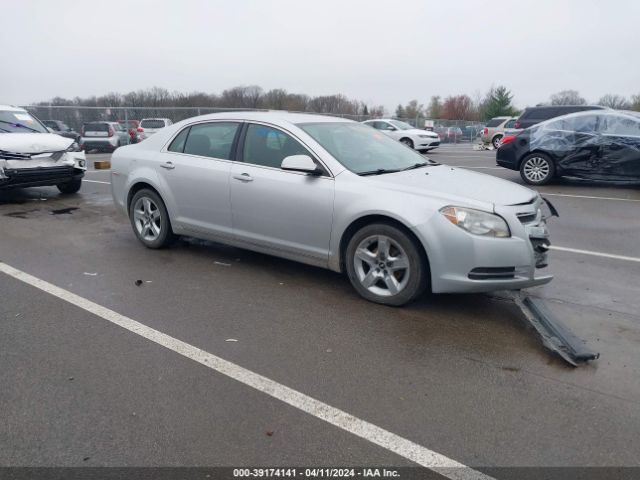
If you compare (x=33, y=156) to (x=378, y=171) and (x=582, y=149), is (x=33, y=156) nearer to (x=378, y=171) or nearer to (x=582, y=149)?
(x=378, y=171)

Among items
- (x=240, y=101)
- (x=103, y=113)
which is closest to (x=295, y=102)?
(x=240, y=101)

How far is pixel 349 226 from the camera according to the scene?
4.59 metres

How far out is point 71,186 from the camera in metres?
10.4

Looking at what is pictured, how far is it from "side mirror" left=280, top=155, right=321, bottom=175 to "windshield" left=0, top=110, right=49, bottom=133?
7.37 metres

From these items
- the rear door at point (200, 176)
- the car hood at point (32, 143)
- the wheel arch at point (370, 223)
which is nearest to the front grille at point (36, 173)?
the car hood at point (32, 143)

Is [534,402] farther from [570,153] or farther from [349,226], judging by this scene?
[570,153]

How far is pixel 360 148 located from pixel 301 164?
84 cm

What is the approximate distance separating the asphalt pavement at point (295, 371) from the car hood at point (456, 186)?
0.96 meters

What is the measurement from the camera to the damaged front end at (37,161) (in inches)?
349

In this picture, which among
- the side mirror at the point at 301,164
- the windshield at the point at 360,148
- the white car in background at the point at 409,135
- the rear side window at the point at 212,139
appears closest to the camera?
the side mirror at the point at 301,164

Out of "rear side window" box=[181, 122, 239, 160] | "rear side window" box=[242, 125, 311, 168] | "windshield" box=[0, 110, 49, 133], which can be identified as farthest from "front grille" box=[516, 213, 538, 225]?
"windshield" box=[0, 110, 49, 133]

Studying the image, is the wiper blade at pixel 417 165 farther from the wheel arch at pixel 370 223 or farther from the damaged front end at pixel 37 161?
the damaged front end at pixel 37 161

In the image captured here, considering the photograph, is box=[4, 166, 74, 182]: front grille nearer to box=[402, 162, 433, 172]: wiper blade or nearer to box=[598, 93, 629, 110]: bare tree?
box=[402, 162, 433, 172]: wiper blade

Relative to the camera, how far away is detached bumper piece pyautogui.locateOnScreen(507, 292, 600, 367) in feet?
11.6
